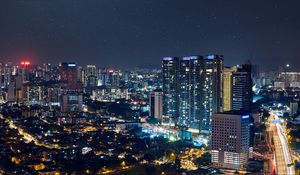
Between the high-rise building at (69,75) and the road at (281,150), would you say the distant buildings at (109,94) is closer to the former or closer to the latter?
the high-rise building at (69,75)

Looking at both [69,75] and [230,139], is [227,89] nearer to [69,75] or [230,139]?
[230,139]

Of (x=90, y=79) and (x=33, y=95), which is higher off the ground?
(x=90, y=79)

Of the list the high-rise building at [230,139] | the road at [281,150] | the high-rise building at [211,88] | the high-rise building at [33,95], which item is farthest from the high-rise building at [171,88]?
the high-rise building at [33,95]

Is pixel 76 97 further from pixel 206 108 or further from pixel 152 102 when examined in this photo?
pixel 206 108

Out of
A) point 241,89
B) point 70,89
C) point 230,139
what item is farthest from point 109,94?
point 230,139

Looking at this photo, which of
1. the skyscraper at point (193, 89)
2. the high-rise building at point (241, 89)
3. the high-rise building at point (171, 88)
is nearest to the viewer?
the high-rise building at point (241, 89)

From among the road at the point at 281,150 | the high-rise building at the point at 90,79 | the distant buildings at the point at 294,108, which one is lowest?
the road at the point at 281,150

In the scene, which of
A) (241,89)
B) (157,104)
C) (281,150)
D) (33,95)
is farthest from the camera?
(33,95)
